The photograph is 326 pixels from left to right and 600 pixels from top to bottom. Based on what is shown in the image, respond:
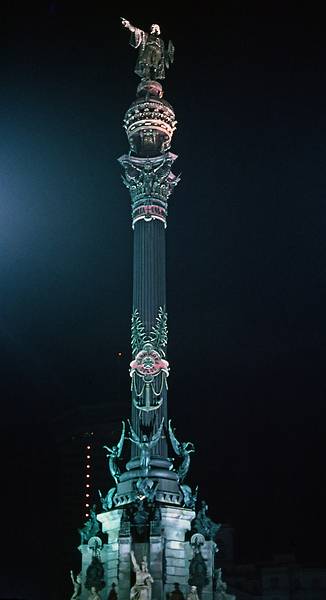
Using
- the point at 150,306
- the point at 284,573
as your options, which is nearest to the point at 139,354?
the point at 150,306

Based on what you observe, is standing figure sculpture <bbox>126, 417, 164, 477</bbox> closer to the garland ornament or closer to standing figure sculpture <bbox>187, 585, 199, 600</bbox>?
the garland ornament

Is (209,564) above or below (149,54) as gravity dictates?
below

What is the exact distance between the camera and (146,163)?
44.5 m

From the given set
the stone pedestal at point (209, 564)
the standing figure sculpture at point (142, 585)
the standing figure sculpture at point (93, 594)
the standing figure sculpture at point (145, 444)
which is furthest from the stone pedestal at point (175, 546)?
the standing figure sculpture at point (93, 594)

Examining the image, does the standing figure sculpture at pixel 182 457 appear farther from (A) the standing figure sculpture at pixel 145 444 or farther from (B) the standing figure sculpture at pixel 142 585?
(B) the standing figure sculpture at pixel 142 585

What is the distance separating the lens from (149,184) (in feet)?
145

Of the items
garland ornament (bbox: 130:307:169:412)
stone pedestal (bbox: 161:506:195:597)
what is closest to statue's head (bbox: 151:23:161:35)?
garland ornament (bbox: 130:307:169:412)

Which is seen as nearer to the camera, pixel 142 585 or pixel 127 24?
pixel 142 585

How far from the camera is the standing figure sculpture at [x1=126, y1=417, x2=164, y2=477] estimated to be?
123 ft

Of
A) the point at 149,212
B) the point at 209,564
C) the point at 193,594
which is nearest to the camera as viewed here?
the point at 193,594

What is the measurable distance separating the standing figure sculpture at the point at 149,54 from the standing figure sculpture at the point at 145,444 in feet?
67.1

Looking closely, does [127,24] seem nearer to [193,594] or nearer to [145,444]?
[145,444]

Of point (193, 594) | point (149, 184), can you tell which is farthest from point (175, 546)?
point (149, 184)

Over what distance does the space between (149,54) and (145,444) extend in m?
22.6
